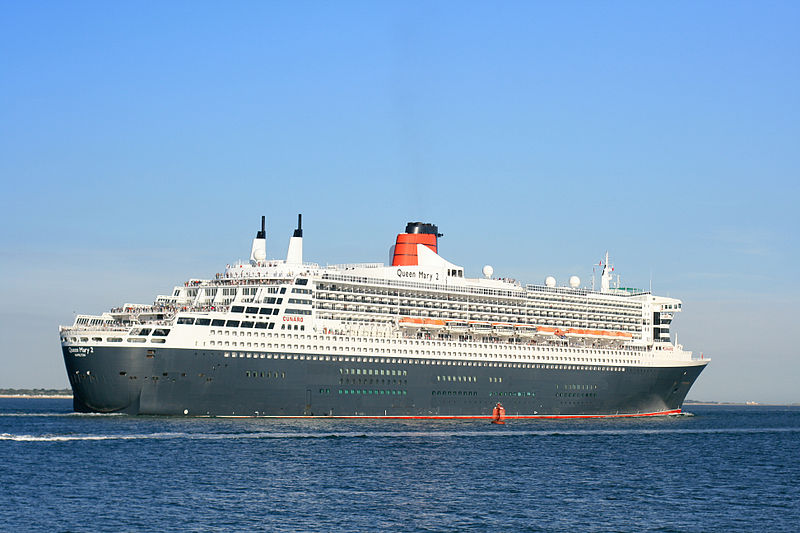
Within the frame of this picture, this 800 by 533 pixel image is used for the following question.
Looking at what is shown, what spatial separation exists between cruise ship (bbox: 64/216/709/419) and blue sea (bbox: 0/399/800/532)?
3133 millimetres

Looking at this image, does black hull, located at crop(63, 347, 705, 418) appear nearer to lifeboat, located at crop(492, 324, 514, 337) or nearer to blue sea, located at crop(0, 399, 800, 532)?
blue sea, located at crop(0, 399, 800, 532)

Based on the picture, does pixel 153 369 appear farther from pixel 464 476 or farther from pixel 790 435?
pixel 790 435

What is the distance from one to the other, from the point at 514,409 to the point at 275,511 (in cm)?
5104

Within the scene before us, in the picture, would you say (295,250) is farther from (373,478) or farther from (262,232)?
(373,478)

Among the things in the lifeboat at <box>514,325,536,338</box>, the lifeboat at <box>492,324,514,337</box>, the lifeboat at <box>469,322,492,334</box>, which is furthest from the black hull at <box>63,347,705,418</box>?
the lifeboat at <box>514,325,536,338</box>

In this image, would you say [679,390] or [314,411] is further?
[679,390]

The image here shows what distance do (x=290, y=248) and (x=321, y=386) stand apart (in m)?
13.0

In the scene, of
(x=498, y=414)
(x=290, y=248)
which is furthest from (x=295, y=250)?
(x=498, y=414)

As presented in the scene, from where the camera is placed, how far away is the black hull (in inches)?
2847

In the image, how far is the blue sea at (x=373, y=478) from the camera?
39031mm

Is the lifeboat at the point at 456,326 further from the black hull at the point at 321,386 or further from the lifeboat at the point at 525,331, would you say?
the lifeboat at the point at 525,331

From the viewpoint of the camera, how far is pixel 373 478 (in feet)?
159

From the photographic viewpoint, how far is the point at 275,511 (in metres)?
40.0

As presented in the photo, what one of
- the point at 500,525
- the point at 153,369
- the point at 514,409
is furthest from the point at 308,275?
the point at 500,525
